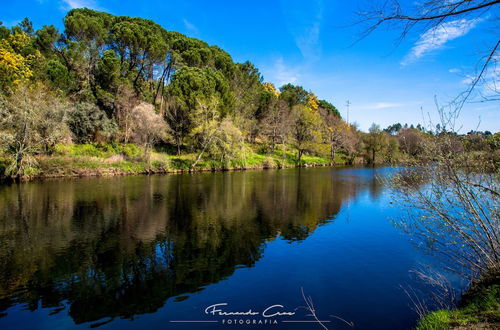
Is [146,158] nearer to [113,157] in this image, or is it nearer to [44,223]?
[113,157]

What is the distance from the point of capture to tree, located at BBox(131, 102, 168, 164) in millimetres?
38969

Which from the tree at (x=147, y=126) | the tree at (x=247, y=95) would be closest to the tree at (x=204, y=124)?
the tree at (x=147, y=126)

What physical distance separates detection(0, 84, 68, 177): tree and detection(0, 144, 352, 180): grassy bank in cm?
94

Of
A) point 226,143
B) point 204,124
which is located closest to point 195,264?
point 226,143

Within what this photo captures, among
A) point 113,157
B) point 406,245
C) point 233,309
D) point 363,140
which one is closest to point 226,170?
point 113,157

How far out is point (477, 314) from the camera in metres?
5.50

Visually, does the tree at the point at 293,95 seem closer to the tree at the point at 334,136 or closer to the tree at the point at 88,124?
the tree at the point at 334,136

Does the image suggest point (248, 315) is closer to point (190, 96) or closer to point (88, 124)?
point (88, 124)

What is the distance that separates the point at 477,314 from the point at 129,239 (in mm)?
11599

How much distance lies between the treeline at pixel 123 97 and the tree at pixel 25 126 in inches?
3.8

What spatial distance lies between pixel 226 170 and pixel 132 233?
105 feet

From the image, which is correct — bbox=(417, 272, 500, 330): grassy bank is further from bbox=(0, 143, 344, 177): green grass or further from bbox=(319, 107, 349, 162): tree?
bbox=(319, 107, 349, 162): tree

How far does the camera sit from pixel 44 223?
14.5 metres

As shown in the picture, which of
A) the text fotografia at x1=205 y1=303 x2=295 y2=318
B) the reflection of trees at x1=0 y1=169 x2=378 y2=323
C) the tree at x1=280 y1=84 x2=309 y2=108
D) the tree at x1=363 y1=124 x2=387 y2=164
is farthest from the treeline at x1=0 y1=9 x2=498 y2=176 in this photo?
the text fotografia at x1=205 y1=303 x2=295 y2=318
